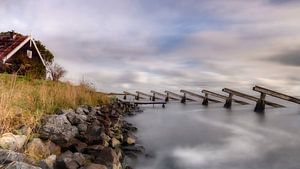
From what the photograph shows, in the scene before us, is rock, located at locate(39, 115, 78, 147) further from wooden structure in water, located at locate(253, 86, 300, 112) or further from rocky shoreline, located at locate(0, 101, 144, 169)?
wooden structure in water, located at locate(253, 86, 300, 112)

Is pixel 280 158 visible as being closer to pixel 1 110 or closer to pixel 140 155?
pixel 140 155

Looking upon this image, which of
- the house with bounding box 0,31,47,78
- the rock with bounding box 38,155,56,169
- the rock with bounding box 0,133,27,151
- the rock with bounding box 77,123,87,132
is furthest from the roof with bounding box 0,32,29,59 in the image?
the rock with bounding box 38,155,56,169

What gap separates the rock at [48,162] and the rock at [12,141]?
1.87 feet

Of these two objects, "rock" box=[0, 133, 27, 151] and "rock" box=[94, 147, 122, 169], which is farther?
"rock" box=[94, 147, 122, 169]

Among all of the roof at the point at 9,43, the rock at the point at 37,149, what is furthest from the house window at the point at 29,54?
the rock at the point at 37,149

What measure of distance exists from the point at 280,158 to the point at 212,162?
8.19 feet

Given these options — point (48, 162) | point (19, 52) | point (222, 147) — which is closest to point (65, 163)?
point (48, 162)

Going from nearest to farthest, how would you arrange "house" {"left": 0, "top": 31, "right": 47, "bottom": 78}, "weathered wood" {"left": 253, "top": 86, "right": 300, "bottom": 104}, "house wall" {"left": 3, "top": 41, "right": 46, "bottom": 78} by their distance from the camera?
"weathered wood" {"left": 253, "top": 86, "right": 300, "bottom": 104}
"house wall" {"left": 3, "top": 41, "right": 46, "bottom": 78}
"house" {"left": 0, "top": 31, "right": 47, "bottom": 78}

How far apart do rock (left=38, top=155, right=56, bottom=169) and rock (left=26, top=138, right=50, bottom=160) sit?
0.70 feet

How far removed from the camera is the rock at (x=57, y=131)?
805cm

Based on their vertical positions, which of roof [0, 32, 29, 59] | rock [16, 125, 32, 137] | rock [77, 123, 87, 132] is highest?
roof [0, 32, 29, 59]

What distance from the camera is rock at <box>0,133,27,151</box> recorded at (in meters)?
6.48

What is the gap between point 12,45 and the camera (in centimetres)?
3969

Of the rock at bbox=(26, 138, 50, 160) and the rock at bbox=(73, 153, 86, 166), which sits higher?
the rock at bbox=(26, 138, 50, 160)
